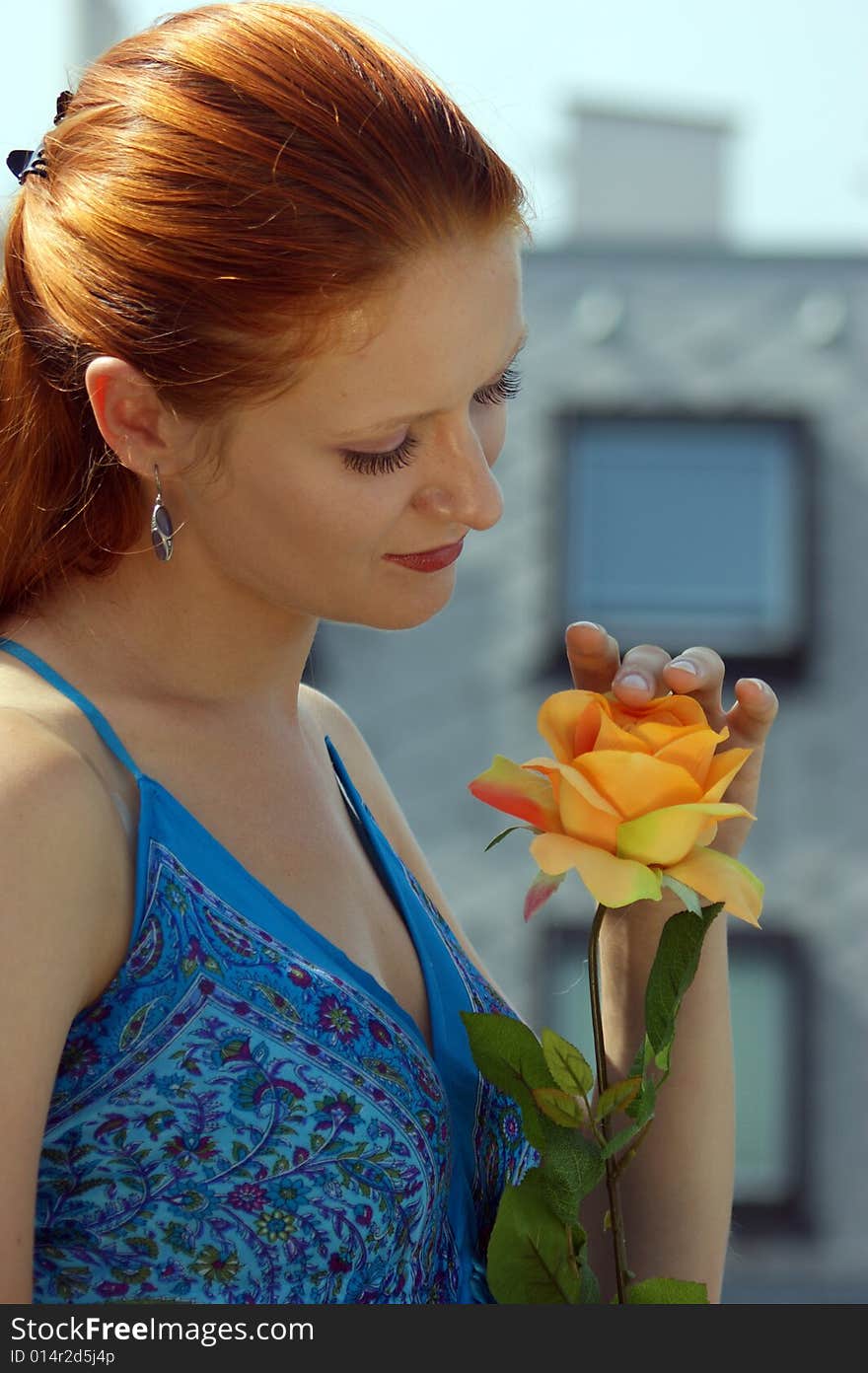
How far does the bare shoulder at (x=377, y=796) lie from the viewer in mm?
1336

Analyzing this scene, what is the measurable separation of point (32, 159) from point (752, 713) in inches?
25.1

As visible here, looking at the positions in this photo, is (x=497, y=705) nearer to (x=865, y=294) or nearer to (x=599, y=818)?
(x=865, y=294)

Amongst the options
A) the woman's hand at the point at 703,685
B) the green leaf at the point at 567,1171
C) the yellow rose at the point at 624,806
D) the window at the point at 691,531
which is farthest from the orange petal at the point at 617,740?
the window at the point at 691,531

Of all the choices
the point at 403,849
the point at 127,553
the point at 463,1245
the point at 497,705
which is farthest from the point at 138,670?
the point at 497,705

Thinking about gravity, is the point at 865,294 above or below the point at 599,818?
above

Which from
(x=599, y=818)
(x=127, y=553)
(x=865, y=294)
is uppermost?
(x=865, y=294)

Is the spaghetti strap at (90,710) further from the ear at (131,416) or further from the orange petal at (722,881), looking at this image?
the orange petal at (722,881)

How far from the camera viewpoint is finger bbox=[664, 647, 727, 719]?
1092mm

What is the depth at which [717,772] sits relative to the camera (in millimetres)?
969

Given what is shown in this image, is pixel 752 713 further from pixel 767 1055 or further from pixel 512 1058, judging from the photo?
pixel 767 1055

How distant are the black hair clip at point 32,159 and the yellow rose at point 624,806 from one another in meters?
0.53

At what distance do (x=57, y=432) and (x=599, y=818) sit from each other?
48 cm

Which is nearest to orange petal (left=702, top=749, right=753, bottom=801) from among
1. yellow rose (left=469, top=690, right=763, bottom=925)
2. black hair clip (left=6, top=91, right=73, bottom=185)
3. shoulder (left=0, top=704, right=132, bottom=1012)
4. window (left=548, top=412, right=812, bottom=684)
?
yellow rose (left=469, top=690, right=763, bottom=925)

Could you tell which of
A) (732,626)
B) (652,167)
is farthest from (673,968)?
(652,167)
